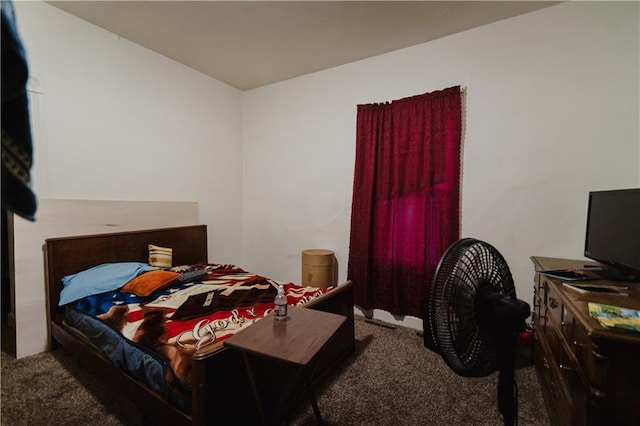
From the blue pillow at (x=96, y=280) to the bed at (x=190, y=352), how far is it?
7 cm

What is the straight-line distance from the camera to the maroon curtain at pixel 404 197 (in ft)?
8.06

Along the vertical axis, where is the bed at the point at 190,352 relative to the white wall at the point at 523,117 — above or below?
below

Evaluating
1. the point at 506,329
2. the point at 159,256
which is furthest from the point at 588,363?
the point at 159,256

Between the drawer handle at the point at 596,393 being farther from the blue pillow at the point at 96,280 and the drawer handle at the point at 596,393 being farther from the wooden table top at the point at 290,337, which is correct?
the blue pillow at the point at 96,280

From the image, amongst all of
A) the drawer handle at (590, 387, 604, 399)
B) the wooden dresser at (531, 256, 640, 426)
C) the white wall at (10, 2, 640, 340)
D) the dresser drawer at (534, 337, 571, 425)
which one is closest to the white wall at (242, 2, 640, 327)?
the white wall at (10, 2, 640, 340)

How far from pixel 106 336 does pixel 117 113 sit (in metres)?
2.04

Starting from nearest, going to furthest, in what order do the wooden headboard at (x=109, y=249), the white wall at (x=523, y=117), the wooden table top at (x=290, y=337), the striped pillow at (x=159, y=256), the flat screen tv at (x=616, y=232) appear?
the wooden table top at (x=290, y=337)
the flat screen tv at (x=616, y=232)
the white wall at (x=523, y=117)
the wooden headboard at (x=109, y=249)
the striped pillow at (x=159, y=256)

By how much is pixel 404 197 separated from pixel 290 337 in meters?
1.92

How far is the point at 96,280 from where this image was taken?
6.77ft

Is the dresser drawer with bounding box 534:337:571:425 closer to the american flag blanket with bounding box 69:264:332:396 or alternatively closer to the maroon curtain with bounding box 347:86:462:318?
the maroon curtain with bounding box 347:86:462:318

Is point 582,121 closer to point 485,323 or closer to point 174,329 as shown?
point 485,323

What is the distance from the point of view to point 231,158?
3717 mm

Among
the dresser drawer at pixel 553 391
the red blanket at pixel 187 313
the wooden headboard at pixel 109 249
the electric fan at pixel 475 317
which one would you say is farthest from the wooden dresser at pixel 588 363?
the wooden headboard at pixel 109 249

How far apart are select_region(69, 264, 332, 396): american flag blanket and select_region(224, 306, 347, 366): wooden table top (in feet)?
0.93
